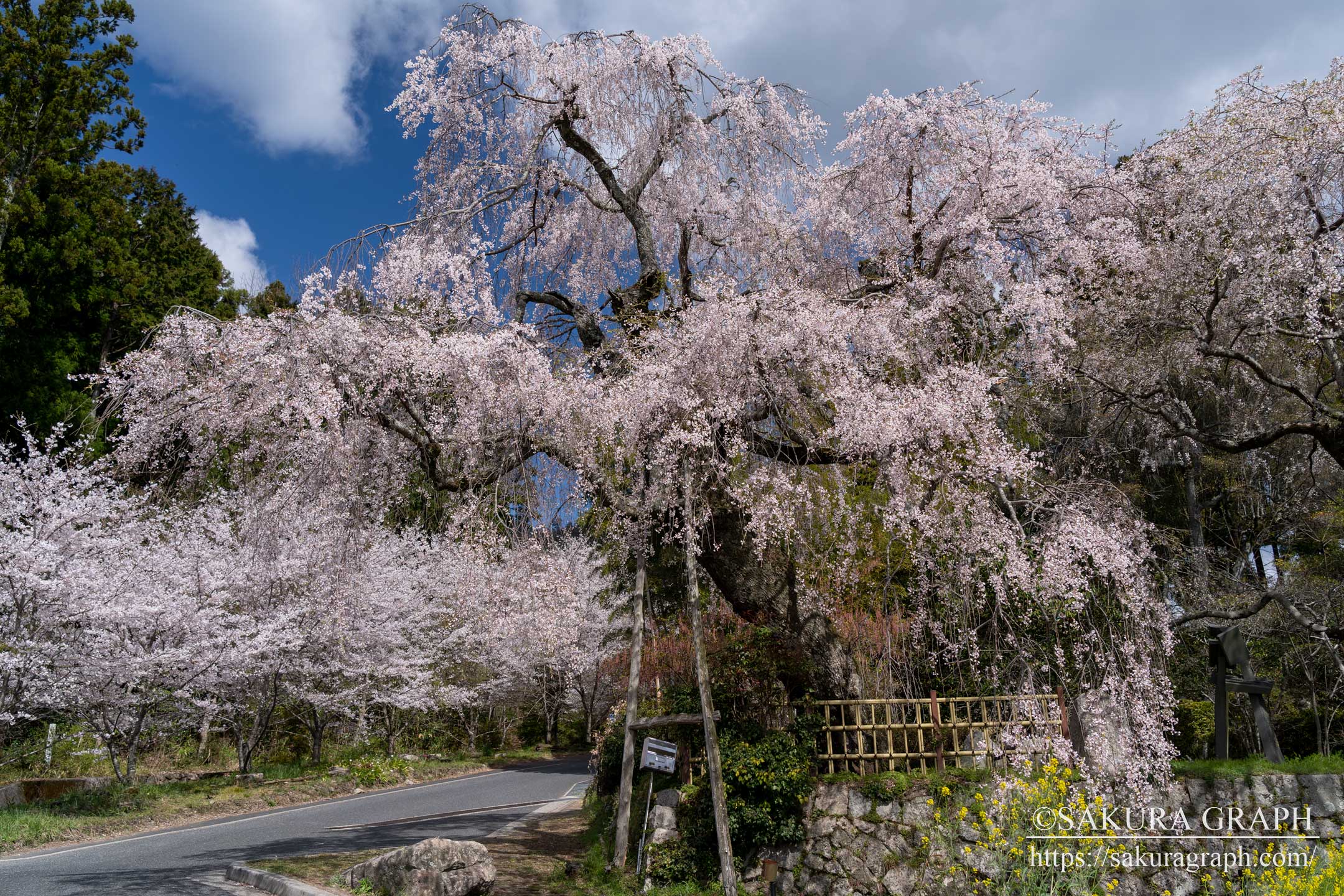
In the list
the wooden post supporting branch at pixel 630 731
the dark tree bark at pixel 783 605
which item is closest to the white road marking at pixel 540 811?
the wooden post supporting branch at pixel 630 731

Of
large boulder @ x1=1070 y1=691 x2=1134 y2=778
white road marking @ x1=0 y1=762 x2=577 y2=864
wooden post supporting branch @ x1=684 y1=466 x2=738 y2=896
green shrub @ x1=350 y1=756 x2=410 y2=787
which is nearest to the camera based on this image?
wooden post supporting branch @ x1=684 y1=466 x2=738 y2=896

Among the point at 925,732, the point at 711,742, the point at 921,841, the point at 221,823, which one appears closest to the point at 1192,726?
the point at 925,732

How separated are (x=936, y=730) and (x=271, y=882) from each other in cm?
661

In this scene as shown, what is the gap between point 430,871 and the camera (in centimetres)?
647

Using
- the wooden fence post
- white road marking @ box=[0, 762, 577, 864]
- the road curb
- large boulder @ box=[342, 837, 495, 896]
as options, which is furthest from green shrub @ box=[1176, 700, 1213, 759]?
white road marking @ box=[0, 762, 577, 864]

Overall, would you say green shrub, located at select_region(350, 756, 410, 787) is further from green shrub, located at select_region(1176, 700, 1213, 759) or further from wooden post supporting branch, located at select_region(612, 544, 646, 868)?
green shrub, located at select_region(1176, 700, 1213, 759)

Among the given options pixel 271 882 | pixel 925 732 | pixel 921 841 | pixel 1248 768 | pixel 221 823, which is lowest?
pixel 221 823

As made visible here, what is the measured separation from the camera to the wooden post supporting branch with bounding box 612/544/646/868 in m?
7.74

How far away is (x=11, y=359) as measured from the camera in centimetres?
1655

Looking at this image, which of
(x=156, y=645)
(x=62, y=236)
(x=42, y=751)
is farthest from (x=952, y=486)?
(x=62, y=236)

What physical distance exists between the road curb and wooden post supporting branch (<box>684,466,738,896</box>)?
133 inches

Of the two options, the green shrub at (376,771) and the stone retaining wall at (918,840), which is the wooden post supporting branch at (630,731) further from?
the green shrub at (376,771)

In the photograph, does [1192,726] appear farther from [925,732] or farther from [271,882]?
[271,882]

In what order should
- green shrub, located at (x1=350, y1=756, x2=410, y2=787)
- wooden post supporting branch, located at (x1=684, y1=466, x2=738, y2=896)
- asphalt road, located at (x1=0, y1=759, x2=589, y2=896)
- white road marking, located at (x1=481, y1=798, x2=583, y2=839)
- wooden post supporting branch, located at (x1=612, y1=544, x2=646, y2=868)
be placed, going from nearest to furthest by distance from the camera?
wooden post supporting branch, located at (x1=684, y1=466, x2=738, y2=896) < asphalt road, located at (x1=0, y1=759, x2=589, y2=896) < wooden post supporting branch, located at (x1=612, y1=544, x2=646, y2=868) < white road marking, located at (x1=481, y1=798, x2=583, y2=839) < green shrub, located at (x1=350, y1=756, x2=410, y2=787)
